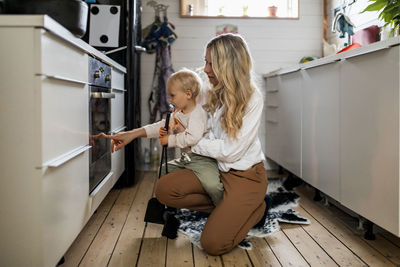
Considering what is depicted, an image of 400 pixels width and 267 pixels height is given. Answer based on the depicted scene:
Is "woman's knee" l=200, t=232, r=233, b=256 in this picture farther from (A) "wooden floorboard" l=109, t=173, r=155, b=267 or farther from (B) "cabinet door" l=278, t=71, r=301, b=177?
(B) "cabinet door" l=278, t=71, r=301, b=177

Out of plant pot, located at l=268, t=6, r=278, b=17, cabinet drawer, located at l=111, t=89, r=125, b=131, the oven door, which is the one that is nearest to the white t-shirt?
the oven door

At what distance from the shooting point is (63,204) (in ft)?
4.81

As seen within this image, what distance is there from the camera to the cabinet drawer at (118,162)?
8.80 feet

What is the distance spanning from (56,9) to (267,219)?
5.27ft

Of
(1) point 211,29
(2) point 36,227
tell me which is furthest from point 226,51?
(1) point 211,29

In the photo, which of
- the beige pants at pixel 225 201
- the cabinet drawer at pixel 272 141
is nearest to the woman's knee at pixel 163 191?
the beige pants at pixel 225 201

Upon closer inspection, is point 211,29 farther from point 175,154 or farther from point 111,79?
point 111,79

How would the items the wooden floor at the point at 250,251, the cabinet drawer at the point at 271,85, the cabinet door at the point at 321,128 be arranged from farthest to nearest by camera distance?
the cabinet drawer at the point at 271,85 → the cabinet door at the point at 321,128 → the wooden floor at the point at 250,251

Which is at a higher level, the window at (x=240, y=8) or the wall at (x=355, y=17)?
the window at (x=240, y=8)

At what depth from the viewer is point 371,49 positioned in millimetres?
1804

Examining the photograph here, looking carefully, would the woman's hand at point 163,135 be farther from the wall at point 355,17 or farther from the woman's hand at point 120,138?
the wall at point 355,17

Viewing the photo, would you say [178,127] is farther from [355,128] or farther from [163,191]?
[355,128]

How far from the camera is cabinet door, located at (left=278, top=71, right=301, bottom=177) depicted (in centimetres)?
298

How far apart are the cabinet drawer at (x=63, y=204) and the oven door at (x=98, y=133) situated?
17cm
